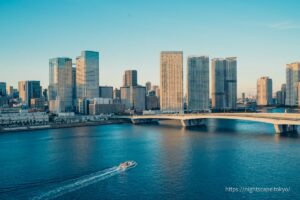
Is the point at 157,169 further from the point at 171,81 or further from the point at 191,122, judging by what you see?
the point at 171,81

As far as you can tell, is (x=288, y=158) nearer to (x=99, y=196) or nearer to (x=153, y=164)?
(x=153, y=164)

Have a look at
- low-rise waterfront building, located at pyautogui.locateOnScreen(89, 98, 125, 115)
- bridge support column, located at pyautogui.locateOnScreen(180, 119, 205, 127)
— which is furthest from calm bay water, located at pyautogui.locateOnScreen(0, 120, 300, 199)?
low-rise waterfront building, located at pyautogui.locateOnScreen(89, 98, 125, 115)

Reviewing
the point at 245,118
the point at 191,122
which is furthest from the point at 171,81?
the point at 245,118

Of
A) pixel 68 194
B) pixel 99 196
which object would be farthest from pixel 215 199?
pixel 68 194

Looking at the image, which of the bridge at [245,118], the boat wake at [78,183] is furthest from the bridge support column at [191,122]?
the boat wake at [78,183]

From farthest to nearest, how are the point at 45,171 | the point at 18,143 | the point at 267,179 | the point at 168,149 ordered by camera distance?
the point at 18,143 < the point at 168,149 < the point at 45,171 < the point at 267,179

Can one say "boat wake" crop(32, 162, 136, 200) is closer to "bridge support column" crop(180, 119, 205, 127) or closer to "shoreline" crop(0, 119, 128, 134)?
"shoreline" crop(0, 119, 128, 134)

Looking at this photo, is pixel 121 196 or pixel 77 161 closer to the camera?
Result: pixel 121 196
